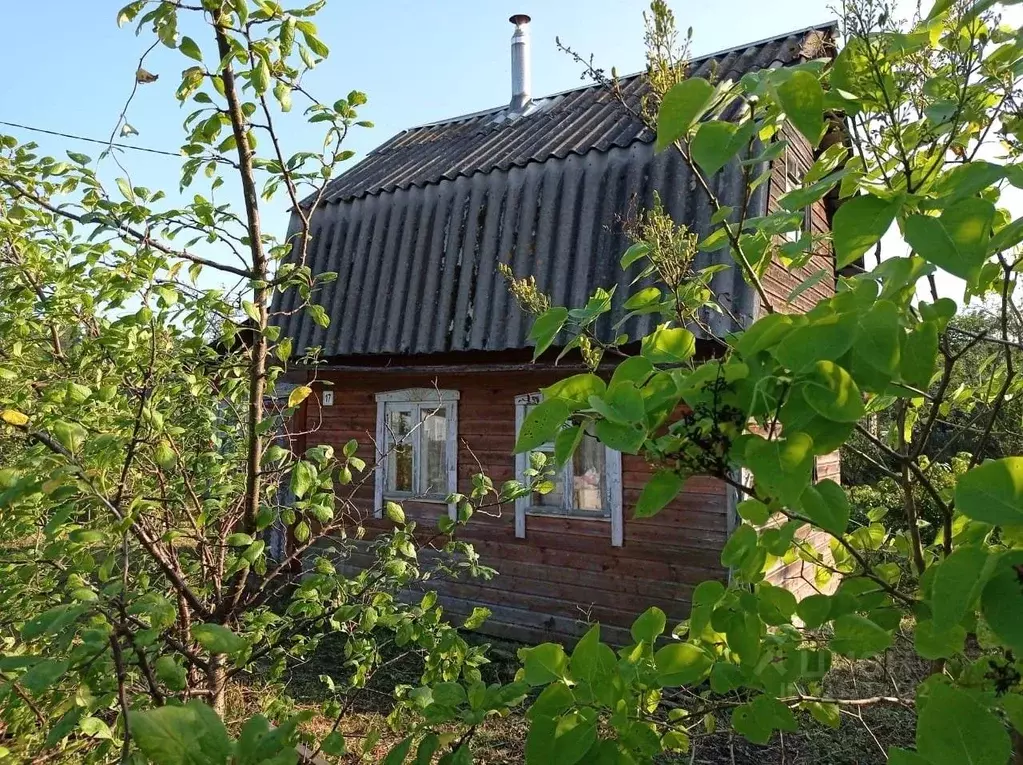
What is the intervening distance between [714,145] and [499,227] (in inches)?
240

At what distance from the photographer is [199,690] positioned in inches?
74.0

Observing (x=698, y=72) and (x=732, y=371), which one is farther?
(x=698, y=72)

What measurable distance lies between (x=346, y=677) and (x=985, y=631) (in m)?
5.55

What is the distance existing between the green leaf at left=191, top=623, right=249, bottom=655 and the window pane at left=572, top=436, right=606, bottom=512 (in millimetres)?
5511

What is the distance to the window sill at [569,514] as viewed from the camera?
6.34 metres

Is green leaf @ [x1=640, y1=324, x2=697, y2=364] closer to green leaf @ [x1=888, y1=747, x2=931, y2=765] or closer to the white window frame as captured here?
green leaf @ [x1=888, y1=747, x2=931, y2=765]

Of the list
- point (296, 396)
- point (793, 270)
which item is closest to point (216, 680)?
point (296, 396)

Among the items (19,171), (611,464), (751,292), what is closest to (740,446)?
(19,171)

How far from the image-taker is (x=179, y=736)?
722 millimetres

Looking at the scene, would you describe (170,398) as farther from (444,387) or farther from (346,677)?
(444,387)

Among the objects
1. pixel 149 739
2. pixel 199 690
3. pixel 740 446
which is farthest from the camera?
pixel 199 690

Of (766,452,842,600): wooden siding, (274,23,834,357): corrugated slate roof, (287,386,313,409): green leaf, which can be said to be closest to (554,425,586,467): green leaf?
(287,386,313,409): green leaf

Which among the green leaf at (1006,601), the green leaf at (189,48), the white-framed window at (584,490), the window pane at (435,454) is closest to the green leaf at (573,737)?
the green leaf at (1006,601)

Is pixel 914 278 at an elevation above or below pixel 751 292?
below
